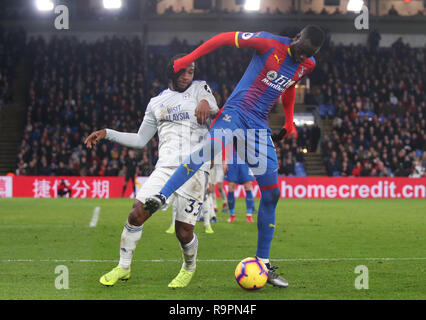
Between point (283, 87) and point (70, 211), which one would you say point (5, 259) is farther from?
point (70, 211)

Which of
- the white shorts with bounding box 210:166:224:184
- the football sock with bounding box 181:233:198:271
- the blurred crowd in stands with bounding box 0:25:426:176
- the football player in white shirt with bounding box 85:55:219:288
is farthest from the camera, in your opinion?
the blurred crowd in stands with bounding box 0:25:426:176

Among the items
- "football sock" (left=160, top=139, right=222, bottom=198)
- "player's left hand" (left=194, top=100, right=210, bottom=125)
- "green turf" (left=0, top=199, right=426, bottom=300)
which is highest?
"player's left hand" (left=194, top=100, right=210, bottom=125)

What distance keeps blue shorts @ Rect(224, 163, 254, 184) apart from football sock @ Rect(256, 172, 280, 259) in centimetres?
649

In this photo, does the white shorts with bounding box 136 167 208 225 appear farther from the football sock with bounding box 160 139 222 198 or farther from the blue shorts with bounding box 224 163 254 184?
the blue shorts with bounding box 224 163 254 184

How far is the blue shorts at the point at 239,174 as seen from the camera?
13.2 meters

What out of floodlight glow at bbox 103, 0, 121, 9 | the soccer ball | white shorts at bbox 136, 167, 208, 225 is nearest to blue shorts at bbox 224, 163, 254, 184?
white shorts at bbox 136, 167, 208, 225

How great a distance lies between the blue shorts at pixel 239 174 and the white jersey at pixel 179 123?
6590mm

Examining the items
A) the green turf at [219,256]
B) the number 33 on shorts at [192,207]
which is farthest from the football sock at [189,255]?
the number 33 on shorts at [192,207]

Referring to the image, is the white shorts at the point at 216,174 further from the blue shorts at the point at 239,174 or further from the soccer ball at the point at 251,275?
the soccer ball at the point at 251,275

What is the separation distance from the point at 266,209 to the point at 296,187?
64.4ft

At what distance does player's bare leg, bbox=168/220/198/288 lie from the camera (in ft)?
20.4

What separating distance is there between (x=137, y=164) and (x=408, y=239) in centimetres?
1576

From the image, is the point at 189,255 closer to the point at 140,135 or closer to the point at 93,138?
the point at 140,135

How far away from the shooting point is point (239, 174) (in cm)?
1370
